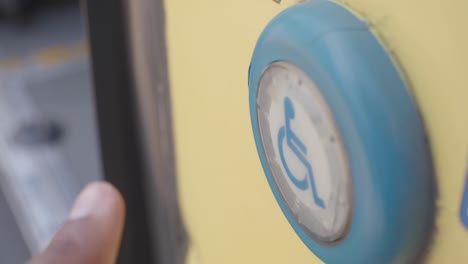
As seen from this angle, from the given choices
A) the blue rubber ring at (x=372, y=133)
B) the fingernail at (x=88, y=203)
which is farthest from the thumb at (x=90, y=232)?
the blue rubber ring at (x=372, y=133)

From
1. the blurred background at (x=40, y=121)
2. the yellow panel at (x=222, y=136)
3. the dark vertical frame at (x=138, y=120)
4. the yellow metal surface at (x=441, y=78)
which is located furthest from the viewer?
the blurred background at (x=40, y=121)

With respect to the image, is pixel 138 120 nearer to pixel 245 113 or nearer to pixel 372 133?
pixel 245 113

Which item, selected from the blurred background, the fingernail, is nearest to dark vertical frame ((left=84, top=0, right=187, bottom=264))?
the fingernail

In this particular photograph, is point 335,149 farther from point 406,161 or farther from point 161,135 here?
point 161,135

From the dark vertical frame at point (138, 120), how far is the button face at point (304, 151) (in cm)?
18

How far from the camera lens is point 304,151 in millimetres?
228

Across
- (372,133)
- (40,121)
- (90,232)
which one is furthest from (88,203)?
(40,121)

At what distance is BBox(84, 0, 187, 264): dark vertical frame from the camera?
0.44 metres

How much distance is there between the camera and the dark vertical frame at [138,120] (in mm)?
436

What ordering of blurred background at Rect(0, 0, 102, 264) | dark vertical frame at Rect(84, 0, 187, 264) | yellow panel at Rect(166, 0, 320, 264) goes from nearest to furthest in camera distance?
yellow panel at Rect(166, 0, 320, 264), dark vertical frame at Rect(84, 0, 187, 264), blurred background at Rect(0, 0, 102, 264)

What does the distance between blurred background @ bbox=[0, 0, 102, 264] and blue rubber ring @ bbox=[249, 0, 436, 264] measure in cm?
72

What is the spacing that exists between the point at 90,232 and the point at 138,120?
237 mm

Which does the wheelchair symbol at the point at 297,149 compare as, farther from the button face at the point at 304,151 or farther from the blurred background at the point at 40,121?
the blurred background at the point at 40,121

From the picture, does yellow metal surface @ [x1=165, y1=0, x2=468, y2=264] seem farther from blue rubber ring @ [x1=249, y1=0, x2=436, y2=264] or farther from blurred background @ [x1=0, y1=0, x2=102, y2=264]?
blurred background @ [x1=0, y1=0, x2=102, y2=264]
